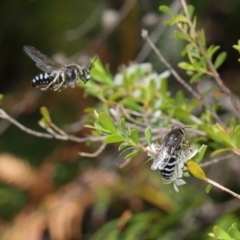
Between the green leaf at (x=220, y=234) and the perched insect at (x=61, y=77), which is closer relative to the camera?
the green leaf at (x=220, y=234)

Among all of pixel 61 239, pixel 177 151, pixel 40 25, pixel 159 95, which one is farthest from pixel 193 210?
pixel 40 25

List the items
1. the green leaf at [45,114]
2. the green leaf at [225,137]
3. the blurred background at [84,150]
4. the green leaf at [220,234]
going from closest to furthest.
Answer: the green leaf at [220,234], the green leaf at [225,137], the green leaf at [45,114], the blurred background at [84,150]

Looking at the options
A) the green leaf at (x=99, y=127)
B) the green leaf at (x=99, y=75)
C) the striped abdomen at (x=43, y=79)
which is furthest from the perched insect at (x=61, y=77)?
the green leaf at (x=99, y=127)

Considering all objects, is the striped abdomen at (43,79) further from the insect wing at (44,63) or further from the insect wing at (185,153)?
the insect wing at (185,153)

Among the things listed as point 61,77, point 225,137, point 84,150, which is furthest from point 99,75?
point 84,150

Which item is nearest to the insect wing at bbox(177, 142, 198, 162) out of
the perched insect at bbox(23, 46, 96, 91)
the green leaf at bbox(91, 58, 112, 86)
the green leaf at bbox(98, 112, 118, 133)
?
the green leaf at bbox(98, 112, 118, 133)

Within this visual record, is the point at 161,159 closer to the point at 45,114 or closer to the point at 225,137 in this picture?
the point at 225,137
